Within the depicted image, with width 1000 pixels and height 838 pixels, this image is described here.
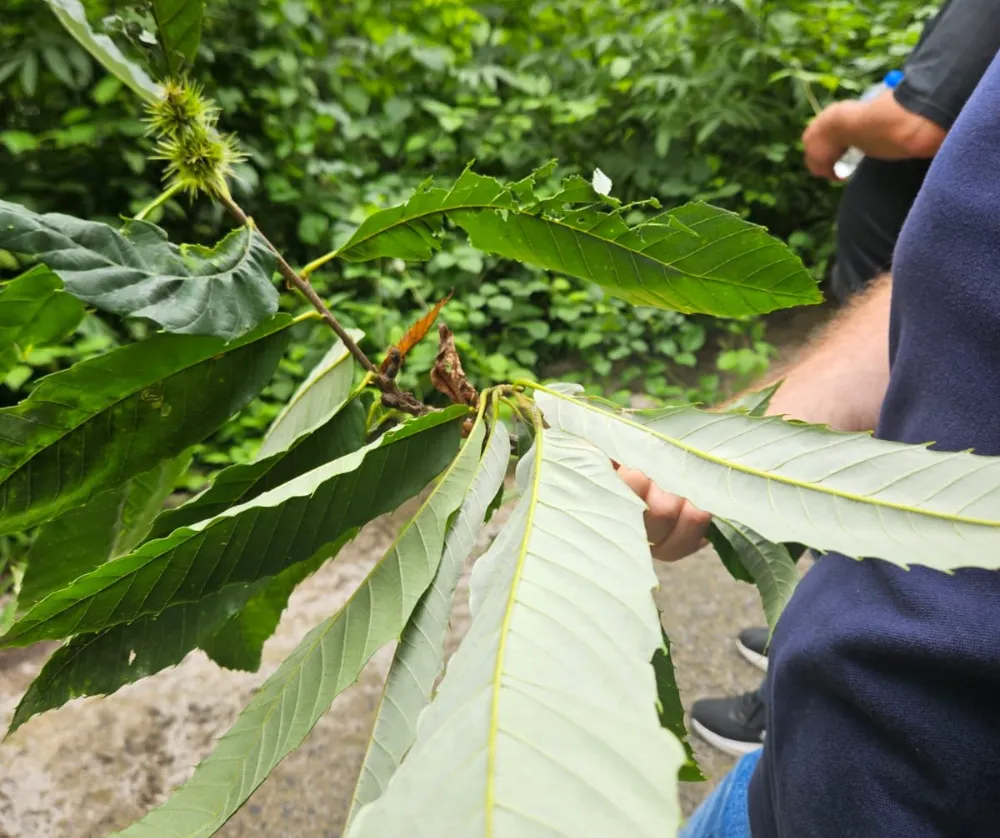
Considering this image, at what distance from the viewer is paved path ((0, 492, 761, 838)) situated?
105 centimetres

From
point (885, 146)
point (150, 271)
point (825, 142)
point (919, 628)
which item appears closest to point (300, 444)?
point (150, 271)

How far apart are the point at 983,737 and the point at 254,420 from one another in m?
1.50

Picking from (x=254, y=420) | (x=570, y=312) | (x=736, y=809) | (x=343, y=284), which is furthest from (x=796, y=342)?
(x=736, y=809)

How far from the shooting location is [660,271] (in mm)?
398

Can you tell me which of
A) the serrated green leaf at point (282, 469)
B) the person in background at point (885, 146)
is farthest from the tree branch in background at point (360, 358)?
the person in background at point (885, 146)

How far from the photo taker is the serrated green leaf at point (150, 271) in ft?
0.94

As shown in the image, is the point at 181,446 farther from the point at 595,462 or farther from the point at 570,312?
the point at 570,312

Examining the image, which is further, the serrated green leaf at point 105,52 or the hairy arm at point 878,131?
the hairy arm at point 878,131

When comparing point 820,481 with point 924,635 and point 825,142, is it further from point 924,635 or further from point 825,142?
point 825,142

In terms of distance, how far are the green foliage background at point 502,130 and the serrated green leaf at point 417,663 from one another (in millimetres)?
1248

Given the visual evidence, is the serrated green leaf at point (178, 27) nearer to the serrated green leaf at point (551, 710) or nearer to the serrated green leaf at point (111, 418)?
the serrated green leaf at point (111, 418)

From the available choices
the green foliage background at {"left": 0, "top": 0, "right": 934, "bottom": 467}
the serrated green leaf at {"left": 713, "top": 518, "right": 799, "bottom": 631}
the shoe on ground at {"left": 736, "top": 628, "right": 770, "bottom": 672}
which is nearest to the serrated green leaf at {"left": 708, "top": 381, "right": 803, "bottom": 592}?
the serrated green leaf at {"left": 713, "top": 518, "right": 799, "bottom": 631}

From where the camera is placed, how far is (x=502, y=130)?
2070 mm

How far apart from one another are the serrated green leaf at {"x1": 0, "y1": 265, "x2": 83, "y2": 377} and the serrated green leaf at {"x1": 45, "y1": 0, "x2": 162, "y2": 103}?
0.13 m
